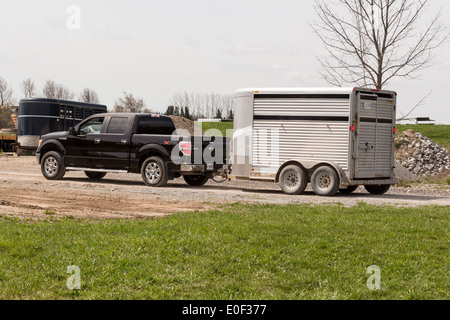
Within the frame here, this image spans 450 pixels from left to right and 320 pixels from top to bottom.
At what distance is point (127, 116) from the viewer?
63.0 feet

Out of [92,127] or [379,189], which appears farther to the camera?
[92,127]

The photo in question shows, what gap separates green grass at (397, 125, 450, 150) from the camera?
35.5 m

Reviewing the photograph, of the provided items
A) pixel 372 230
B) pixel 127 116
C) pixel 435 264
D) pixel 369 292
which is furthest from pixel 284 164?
pixel 369 292

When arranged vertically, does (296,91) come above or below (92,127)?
above

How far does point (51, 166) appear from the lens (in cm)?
2030

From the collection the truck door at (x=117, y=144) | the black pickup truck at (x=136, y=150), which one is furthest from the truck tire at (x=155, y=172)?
the truck door at (x=117, y=144)

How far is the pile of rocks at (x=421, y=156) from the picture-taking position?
28.2 m

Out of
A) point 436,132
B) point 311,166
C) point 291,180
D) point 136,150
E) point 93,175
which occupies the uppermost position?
point 436,132

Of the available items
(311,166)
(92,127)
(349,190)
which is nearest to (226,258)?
(311,166)

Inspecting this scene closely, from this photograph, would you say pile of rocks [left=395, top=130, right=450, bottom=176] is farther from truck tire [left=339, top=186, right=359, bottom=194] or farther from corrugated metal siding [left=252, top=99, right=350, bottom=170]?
corrugated metal siding [left=252, top=99, right=350, bottom=170]

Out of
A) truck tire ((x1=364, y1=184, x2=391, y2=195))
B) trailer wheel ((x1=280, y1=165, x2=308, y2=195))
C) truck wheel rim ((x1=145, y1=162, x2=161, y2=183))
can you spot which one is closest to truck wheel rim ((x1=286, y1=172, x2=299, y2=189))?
trailer wheel ((x1=280, y1=165, x2=308, y2=195))

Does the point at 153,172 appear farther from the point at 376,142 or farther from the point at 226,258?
the point at 226,258

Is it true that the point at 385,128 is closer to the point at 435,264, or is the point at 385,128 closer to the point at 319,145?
the point at 319,145

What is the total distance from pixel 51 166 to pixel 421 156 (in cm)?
1735
